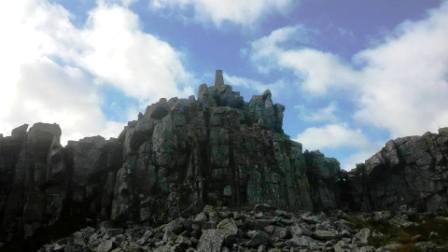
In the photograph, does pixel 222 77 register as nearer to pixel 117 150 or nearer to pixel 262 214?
pixel 117 150

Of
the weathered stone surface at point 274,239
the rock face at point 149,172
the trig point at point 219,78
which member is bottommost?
the weathered stone surface at point 274,239

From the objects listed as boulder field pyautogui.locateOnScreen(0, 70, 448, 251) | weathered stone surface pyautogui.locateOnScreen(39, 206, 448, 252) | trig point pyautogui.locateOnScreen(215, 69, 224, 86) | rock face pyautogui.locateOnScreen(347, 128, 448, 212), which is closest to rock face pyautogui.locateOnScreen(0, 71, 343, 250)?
boulder field pyautogui.locateOnScreen(0, 70, 448, 251)

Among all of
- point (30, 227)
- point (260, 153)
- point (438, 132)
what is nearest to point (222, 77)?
point (260, 153)

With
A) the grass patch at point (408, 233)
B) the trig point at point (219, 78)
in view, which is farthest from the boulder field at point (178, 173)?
the grass patch at point (408, 233)

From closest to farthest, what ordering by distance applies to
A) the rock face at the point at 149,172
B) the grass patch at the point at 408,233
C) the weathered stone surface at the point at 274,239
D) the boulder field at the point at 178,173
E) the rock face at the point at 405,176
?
the grass patch at the point at 408,233
the weathered stone surface at the point at 274,239
the rock face at the point at 149,172
the boulder field at the point at 178,173
the rock face at the point at 405,176

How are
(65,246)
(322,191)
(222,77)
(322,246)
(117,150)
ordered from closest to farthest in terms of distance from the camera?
(322,246) → (65,246) → (117,150) → (322,191) → (222,77)

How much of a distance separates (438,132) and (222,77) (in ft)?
183

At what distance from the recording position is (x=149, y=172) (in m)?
86.4

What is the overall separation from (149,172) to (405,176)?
59.3 m

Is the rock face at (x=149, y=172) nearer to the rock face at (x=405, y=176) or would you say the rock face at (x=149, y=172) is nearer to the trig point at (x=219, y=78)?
the rock face at (x=405, y=176)

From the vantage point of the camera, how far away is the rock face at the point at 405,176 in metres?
101

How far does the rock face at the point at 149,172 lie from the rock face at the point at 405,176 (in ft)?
42.4

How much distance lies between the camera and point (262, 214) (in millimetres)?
62500

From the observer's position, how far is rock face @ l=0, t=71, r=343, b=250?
268 ft
